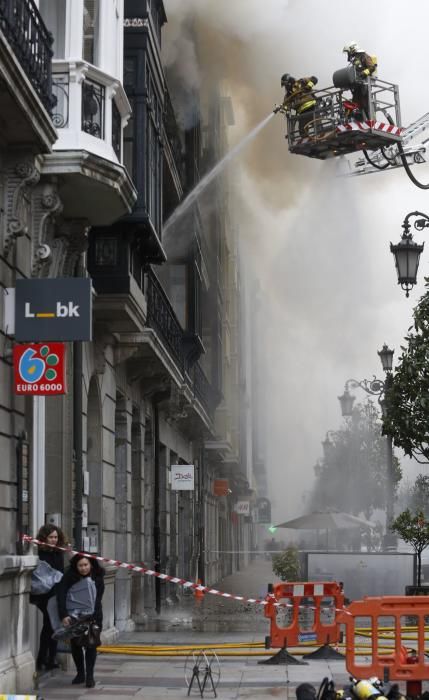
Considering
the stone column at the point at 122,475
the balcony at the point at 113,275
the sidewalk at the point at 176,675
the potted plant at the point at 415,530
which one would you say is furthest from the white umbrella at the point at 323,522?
the balcony at the point at 113,275

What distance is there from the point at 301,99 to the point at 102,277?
3.87 meters

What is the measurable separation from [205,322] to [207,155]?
26.3ft

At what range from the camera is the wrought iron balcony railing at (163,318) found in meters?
24.2

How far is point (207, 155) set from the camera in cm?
4350

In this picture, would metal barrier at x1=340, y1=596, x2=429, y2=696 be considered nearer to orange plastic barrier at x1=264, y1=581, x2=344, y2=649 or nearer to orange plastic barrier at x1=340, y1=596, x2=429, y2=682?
orange plastic barrier at x1=340, y1=596, x2=429, y2=682

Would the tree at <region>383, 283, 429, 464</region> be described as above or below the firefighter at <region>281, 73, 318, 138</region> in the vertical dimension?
below

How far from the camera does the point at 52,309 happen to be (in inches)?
505

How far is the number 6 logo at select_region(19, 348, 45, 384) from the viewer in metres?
12.8

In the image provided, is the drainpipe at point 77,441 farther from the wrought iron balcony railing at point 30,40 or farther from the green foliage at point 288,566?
the green foliage at point 288,566

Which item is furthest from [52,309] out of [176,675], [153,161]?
[153,161]

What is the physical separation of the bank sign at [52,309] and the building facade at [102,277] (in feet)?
0.62

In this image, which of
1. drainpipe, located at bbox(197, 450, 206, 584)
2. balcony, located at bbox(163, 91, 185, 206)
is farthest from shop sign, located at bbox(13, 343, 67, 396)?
drainpipe, located at bbox(197, 450, 206, 584)

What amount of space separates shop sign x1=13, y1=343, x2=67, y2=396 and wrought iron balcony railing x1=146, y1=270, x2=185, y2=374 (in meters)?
10.7

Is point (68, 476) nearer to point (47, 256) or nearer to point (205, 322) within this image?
point (47, 256)
